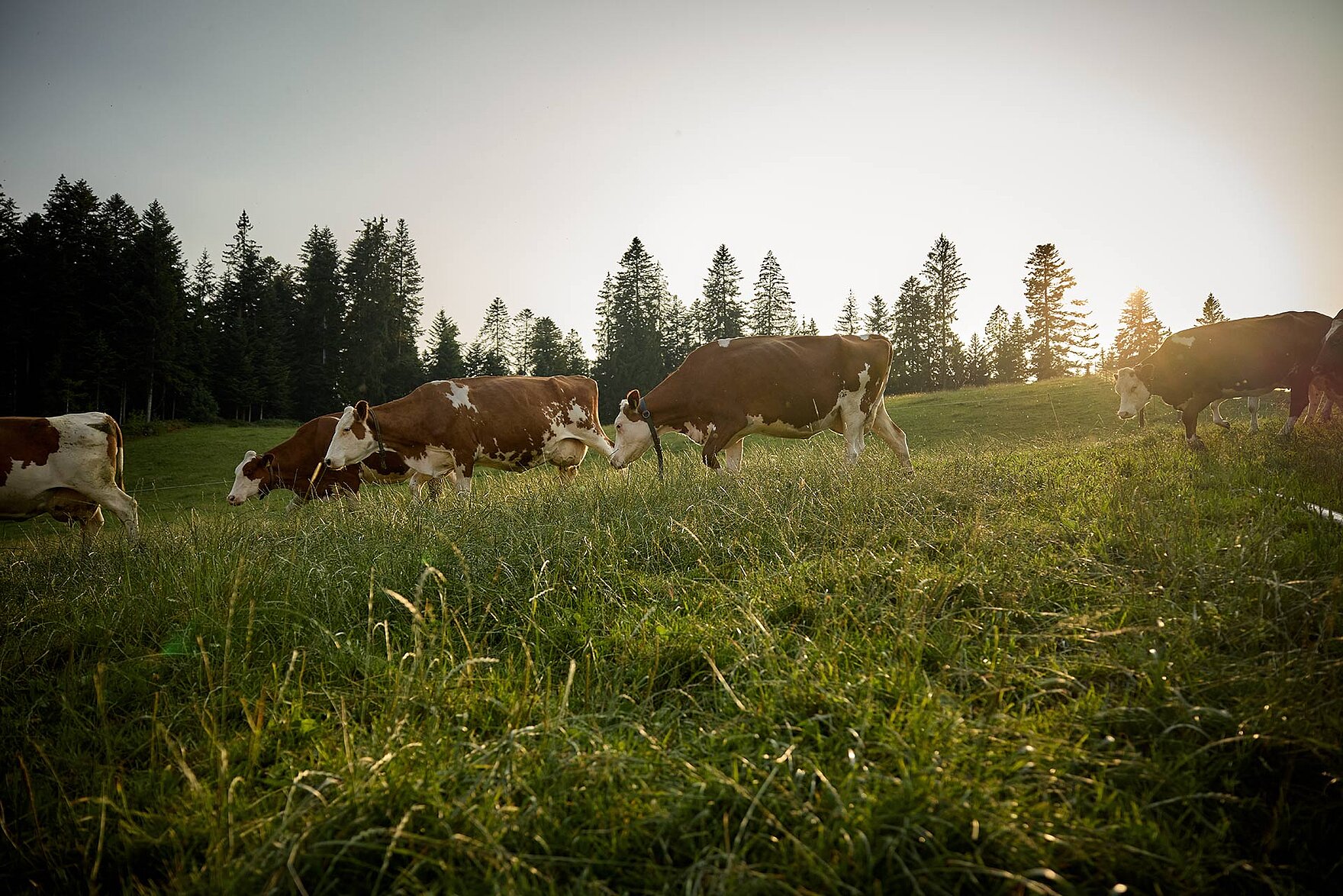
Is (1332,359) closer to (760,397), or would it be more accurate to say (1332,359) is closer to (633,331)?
(760,397)

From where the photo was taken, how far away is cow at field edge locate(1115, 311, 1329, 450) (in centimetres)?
956

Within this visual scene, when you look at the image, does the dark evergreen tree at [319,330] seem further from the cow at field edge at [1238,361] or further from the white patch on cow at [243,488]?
the cow at field edge at [1238,361]

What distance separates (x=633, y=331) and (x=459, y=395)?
49307mm

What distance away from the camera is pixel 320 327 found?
57188mm

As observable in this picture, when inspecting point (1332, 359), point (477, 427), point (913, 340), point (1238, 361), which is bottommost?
point (477, 427)

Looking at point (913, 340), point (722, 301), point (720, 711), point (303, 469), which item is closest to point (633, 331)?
point (722, 301)

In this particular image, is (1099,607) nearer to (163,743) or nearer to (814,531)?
(814,531)

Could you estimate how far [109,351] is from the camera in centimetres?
3862

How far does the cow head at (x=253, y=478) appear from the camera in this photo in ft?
39.7

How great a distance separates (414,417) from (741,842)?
1007 centimetres

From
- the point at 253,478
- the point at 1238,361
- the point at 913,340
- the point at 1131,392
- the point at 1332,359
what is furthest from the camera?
the point at 913,340

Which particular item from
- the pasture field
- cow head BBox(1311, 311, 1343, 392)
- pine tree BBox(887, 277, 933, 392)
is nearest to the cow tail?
the pasture field

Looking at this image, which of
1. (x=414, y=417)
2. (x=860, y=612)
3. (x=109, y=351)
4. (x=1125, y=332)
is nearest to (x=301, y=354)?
(x=109, y=351)

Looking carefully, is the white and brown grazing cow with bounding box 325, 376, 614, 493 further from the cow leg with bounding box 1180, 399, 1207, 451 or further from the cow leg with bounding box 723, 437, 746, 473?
the cow leg with bounding box 1180, 399, 1207, 451
